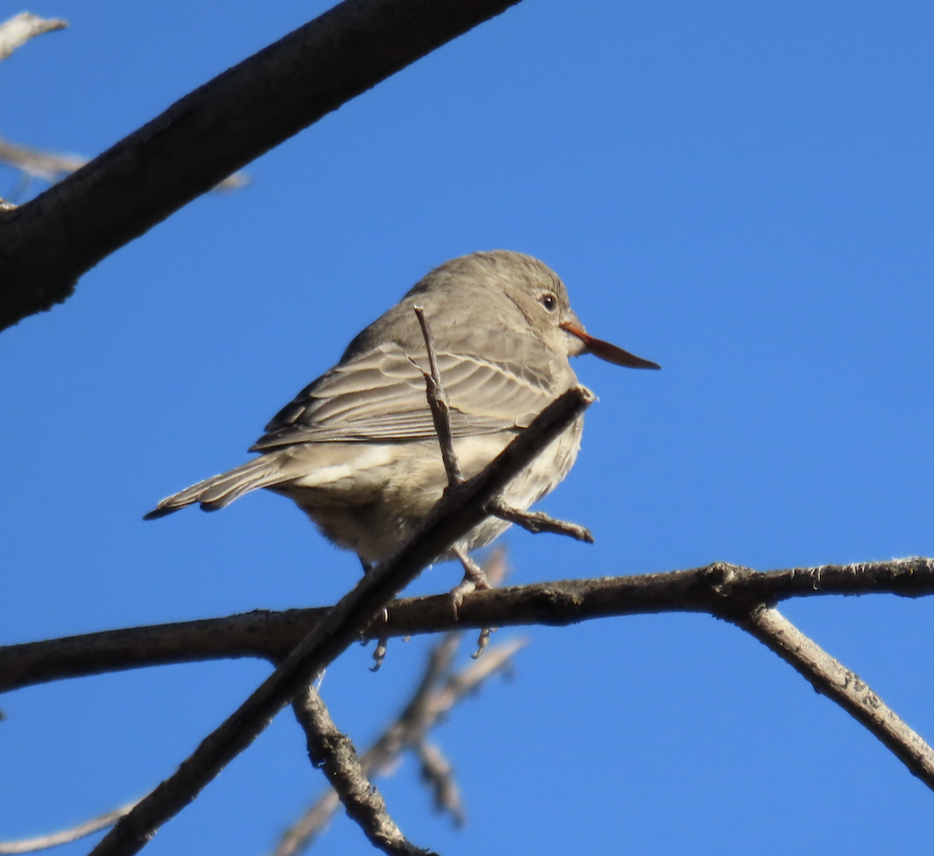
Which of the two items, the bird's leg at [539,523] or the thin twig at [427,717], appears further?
the thin twig at [427,717]

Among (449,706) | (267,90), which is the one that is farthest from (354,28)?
(449,706)

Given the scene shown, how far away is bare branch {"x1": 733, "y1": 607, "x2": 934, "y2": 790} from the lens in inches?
97.7

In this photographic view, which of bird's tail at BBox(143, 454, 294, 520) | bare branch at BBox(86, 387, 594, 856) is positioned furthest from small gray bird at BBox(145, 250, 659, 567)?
bare branch at BBox(86, 387, 594, 856)

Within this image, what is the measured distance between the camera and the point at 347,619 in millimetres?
2207

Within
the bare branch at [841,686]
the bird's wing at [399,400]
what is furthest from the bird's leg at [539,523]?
the bird's wing at [399,400]

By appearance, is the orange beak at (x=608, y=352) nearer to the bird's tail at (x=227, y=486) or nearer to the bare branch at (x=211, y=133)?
the bird's tail at (x=227, y=486)

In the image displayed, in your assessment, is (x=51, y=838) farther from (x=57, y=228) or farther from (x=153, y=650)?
(x=57, y=228)

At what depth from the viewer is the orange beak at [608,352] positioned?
302 inches

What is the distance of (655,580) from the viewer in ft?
8.84

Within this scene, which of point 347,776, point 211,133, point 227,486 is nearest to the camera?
point 211,133

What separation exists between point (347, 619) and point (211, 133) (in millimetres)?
1091

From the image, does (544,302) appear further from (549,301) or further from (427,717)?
(427,717)

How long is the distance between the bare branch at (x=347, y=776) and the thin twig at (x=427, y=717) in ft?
4.87

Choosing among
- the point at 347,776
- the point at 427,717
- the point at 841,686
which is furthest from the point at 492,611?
the point at 427,717
